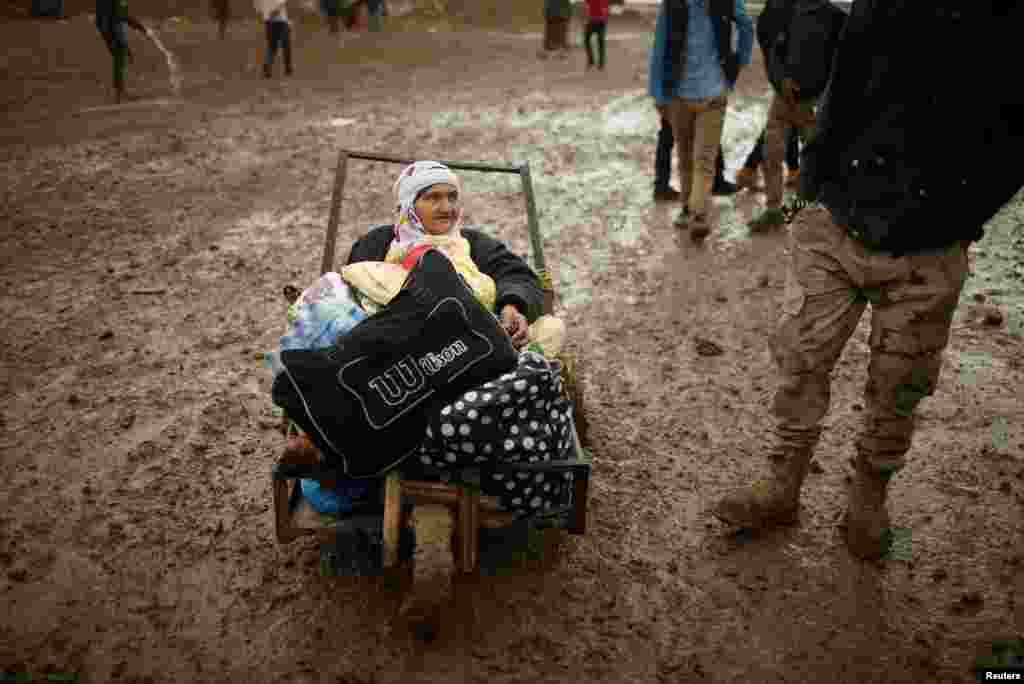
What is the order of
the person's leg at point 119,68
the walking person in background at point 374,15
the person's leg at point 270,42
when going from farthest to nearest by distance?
the walking person in background at point 374,15
the person's leg at point 270,42
the person's leg at point 119,68

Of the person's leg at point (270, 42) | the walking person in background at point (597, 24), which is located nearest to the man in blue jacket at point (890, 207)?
the person's leg at point (270, 42)

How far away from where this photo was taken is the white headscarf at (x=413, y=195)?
3502 mm

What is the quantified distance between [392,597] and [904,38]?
8.54 feet

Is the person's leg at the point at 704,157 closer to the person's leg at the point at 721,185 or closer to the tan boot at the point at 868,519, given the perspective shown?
the person's leg at the point at 721,185

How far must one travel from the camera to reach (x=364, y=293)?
3.13 m

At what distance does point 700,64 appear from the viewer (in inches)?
234

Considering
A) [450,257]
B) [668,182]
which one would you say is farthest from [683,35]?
[450,257]

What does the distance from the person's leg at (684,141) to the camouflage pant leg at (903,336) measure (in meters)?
3.67

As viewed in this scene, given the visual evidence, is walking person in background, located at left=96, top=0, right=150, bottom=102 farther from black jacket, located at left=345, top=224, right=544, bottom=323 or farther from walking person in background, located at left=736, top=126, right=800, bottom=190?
black jacket, located at left=345, top=224, right=544, bottom=323

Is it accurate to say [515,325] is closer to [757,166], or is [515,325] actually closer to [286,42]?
[757,166]

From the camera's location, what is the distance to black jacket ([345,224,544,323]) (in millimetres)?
3389

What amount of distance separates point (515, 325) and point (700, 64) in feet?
12.0

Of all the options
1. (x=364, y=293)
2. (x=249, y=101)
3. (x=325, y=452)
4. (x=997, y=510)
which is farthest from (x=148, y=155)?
(x=997, y=510)

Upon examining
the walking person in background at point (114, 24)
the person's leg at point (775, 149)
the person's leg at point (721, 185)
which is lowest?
the person's leg at point (721, 185)
